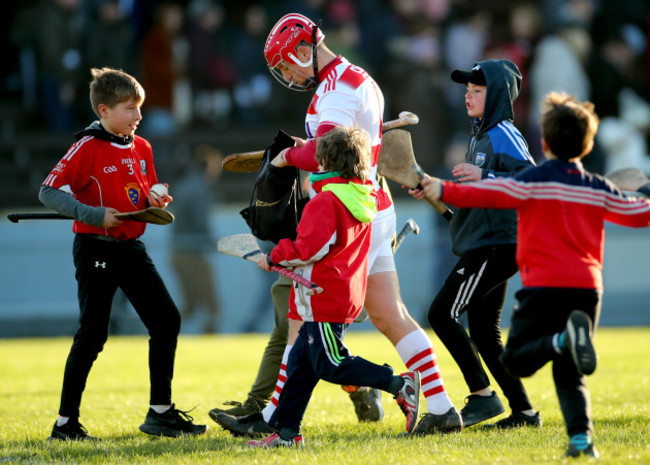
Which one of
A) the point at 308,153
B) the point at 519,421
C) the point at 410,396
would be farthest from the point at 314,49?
the point at 519,421

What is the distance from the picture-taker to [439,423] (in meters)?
5.38

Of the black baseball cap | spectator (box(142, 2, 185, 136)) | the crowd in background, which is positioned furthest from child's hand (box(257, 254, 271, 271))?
spectator (box(142, 2, 185, 136))

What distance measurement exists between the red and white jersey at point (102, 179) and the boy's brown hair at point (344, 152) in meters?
1.21

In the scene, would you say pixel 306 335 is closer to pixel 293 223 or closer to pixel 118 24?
pixel 293 223

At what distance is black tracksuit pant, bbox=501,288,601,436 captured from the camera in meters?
4.43

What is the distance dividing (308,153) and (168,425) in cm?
178

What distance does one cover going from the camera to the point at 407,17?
52.9ft

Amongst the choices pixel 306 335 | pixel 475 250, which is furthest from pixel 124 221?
pixel 475 250

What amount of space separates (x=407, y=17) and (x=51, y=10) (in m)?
5.62

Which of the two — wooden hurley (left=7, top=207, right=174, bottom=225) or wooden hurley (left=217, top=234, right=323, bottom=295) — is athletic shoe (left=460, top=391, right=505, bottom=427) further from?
wooden hurley (left=7, top=207, right=174, bottom=225)

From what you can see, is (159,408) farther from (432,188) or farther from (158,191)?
(432,188)

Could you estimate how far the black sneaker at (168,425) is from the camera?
18.6 feet

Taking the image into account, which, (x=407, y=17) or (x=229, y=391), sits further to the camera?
(x=407, y=17)

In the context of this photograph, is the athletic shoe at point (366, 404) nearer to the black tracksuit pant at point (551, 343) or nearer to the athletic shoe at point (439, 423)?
the athletic shoe at point (439, 423)
